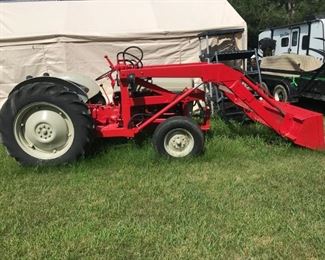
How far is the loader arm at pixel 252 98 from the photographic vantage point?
22.0 ft

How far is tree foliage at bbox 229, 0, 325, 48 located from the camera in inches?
1160

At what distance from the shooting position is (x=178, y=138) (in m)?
6.64

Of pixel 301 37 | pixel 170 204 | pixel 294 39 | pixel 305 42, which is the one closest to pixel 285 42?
pixel 294 39

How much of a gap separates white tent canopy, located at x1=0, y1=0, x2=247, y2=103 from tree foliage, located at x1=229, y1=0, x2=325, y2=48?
62.0ft

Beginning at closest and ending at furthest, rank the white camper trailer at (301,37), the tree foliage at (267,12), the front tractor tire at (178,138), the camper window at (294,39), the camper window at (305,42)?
the front tractor tire at (178,138), the white camper trailer at (301,37), the camper window at (305,42), the camper window at (294,39), the tree foliage at (267,12)

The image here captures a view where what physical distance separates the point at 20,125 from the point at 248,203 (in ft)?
10.7

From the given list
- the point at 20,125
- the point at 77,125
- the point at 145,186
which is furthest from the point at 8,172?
the point at 145,186

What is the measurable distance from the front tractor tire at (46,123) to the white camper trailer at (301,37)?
8.85 metres

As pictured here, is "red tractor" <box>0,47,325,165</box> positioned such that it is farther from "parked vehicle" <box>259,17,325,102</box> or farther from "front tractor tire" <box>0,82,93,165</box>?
"parked vehicle" <box>259,17,325,102</box>

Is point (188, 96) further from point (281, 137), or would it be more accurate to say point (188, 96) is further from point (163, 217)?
point (163, 217)

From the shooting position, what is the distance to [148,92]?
7.43 m

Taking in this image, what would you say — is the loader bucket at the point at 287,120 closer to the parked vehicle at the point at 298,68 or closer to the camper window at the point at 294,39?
the parked vehicle at the point at 298,68

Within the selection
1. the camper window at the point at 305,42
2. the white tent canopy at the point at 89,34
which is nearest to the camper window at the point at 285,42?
the camper window at the point at 305,42

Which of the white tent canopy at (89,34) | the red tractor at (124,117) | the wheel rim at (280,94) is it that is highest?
the white tent canopy at (89,34)
